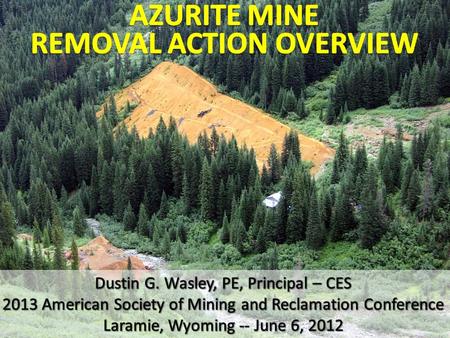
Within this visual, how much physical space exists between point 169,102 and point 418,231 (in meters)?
85.2

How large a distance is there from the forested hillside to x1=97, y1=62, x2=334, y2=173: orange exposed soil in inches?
150

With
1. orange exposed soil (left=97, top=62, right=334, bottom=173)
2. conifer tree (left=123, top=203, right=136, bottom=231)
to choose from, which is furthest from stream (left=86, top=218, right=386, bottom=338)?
orange exposed soil (left=97, top=62, right=334, bottom=173)

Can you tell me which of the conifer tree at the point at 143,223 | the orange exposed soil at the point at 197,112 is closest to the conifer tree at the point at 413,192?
the orange exposed soil at the point at 197,112

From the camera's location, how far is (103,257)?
8325cm

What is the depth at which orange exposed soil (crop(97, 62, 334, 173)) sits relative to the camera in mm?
115562

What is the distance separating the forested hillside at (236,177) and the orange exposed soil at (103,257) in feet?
12.6

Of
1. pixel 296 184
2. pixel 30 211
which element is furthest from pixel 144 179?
pixel 296 184

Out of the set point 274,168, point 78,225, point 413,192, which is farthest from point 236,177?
point 413,192

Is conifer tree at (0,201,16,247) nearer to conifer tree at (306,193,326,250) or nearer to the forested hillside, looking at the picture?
the forested hillside

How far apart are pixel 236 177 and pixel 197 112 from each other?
4201 centimetres

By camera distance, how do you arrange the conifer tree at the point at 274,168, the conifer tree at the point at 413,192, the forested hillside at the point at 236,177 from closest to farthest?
1. the forested hillside at the point at 236,177
2. the conifer tree at the point at 413,192
3. the conifer tree at the point at 274,168

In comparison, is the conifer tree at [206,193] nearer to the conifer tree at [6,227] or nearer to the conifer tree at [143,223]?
the conifer tree at [143,223]

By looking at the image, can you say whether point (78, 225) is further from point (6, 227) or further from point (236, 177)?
point (236, 177)

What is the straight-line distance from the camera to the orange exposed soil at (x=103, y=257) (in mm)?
79000
